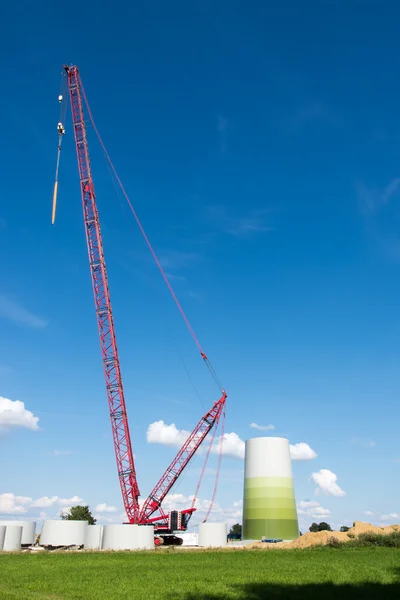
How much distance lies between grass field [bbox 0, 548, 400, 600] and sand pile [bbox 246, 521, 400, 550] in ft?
44.4

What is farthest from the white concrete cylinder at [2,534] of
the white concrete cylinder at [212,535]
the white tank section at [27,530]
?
the white concrete cylinder at [212,535]

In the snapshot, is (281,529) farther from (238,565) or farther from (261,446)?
(238,565)

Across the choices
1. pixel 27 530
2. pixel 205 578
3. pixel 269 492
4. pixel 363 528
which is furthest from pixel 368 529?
pixel 27 530

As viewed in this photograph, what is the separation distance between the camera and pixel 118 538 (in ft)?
167

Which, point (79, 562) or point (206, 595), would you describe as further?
point (79, 562)

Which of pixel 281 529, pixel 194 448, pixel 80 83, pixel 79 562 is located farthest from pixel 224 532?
pixel 80 83

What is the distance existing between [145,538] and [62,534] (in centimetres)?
914

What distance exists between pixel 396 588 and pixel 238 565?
12733 mm

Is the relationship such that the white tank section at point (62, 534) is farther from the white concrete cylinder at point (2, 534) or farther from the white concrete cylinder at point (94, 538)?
the white concrete cylinder at point (2, 534)

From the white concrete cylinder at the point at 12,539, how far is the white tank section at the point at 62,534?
2651mm

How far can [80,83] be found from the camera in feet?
227

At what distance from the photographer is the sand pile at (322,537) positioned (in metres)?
52.0

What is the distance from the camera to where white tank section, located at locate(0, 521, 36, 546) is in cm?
6296

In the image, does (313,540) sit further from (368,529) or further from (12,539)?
(12,539)
